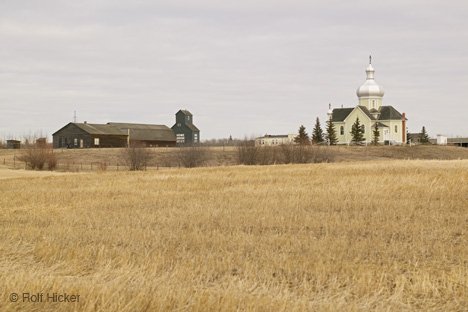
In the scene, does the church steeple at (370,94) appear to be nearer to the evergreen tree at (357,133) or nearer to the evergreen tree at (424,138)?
the evergreen tree at (357,133)

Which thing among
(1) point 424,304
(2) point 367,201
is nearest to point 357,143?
(2) point 367,201

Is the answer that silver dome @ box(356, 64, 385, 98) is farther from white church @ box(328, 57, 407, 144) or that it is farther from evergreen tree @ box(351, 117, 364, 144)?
evergreen tree @ box(351, 117, 364, 144)

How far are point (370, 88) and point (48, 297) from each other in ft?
305

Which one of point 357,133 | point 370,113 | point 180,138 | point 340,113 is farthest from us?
point 180,138

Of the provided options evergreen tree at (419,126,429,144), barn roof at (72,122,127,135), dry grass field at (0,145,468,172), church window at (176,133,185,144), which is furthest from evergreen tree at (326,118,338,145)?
barn roof at (72,122,127,135)

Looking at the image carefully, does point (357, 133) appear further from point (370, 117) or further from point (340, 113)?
point (340, 113)

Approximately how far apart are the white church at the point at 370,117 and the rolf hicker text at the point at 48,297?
87623mm

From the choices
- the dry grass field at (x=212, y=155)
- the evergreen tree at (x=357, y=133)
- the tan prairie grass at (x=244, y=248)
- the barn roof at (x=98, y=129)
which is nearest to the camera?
the tan prairie grass at (x=244, y=248)

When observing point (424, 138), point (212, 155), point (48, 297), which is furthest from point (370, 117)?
point (48, 297)

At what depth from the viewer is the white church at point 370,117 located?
92.9 meters

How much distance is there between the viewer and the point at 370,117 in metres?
92.5

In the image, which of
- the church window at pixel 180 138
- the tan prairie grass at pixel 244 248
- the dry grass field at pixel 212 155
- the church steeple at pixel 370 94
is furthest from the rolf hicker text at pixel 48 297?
the church window at pixel 180 138

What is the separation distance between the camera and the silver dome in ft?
316

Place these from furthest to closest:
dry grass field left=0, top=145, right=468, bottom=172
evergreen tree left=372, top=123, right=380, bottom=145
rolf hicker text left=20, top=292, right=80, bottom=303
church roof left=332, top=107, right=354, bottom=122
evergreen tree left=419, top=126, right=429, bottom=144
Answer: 1. evergreen tree left=419, top=126, right=429, bottom=144
2. church roof left=332, top=107, right=354, bottom=122
3. evergreen tree left=372, top=123, right=380, bottom=145
4. dry grass field left=0, top=145, right=468, bottom=172
5. rolf hicker text left=20, top=292, right=80, bottom=303
